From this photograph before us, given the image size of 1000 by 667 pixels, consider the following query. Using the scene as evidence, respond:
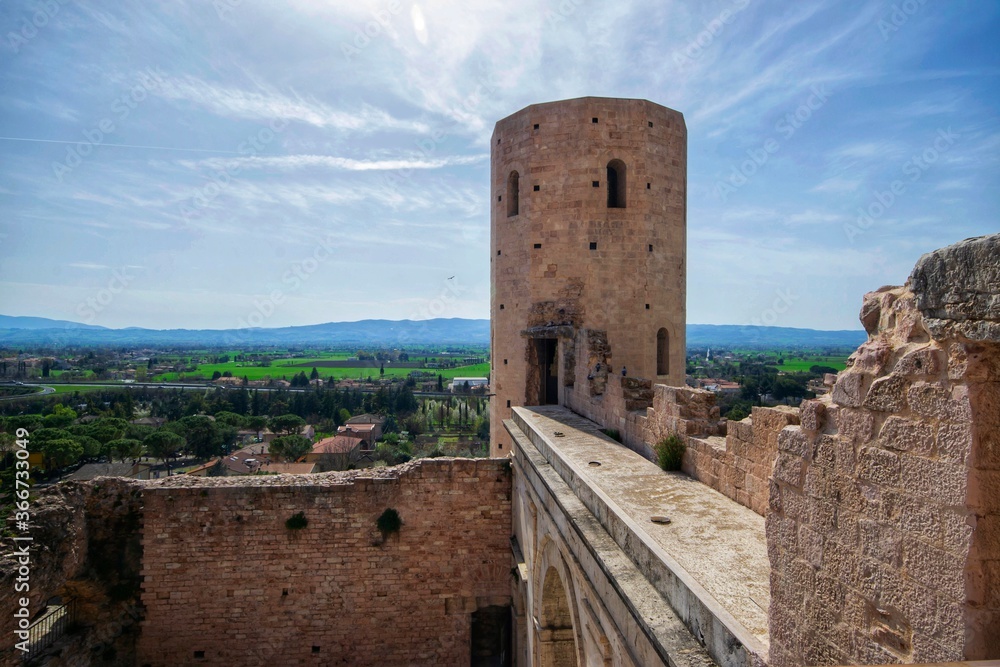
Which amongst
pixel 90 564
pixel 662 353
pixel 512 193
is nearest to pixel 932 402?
pixel 662 353

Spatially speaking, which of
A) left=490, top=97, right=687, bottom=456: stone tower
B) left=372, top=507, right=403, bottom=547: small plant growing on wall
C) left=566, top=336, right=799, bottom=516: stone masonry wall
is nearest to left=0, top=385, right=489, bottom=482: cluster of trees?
left=372, top=507, right=403, bottom=547: small plant growing on wall

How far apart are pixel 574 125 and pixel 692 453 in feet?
26.1

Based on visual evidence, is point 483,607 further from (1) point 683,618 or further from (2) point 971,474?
(2) point 971,474

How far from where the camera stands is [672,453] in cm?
604

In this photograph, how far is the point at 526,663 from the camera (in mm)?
8750

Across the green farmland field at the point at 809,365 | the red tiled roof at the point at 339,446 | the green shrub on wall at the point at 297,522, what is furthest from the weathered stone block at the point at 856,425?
the green farmland field at the point at 809,365

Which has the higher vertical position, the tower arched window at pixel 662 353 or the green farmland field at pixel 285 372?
the tower arched window at pixel 662 353

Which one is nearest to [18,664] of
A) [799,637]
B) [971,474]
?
[799,637]

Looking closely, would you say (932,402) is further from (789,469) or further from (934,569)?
(789,469)

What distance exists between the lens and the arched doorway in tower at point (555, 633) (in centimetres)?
730

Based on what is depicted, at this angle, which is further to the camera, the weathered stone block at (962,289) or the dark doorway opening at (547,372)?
the dark doorway opening at (547,372)

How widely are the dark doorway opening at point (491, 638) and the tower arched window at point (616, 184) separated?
814cm

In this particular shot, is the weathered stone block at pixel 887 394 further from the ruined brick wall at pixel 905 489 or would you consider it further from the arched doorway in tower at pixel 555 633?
the arched doorway in tower at pixel 555 633

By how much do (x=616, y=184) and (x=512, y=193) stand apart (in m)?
2.25
